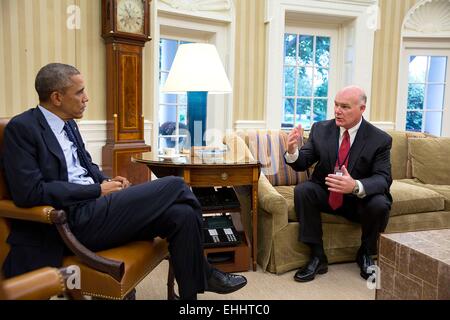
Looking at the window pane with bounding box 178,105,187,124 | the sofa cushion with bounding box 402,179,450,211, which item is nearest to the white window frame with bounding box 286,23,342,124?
the window pane with bounding box 178,105,187,124

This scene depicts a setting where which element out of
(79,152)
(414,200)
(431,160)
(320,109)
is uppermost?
(320,109)

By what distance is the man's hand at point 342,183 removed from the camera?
93.6 inches

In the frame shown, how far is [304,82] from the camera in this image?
4914 millimetres

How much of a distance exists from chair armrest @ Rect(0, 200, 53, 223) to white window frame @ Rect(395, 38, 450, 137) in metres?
4.57

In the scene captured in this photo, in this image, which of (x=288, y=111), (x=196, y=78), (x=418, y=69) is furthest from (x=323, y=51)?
(x=196, y=78)

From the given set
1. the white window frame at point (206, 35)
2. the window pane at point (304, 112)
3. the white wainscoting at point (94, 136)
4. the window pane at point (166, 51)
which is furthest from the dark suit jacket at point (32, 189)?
the window pane at point (304, 112)

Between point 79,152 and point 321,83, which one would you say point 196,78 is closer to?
point 79,152

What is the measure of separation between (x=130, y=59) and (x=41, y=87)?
1.95m

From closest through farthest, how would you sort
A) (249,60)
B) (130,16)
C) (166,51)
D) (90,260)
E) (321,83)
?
(90,260), (130,16), (166,51), (249,60), (321,83)

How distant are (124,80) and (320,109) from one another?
8.10ft

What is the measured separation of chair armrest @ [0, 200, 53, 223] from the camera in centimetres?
149

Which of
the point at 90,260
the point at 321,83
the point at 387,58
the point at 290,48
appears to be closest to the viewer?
the point at 90,260

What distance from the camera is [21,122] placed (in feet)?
5.24
